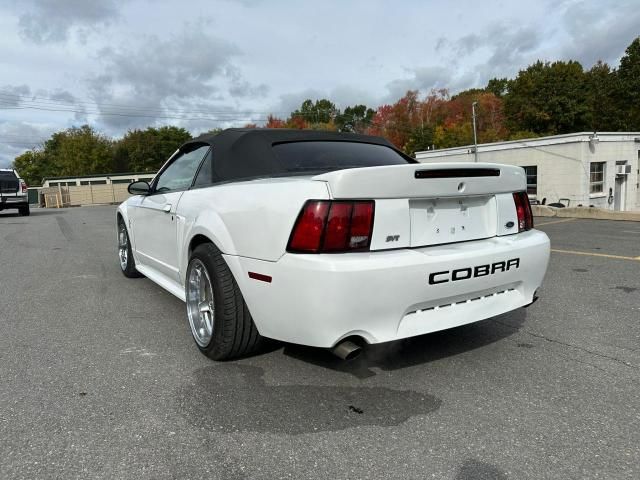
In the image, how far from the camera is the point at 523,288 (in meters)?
2.93

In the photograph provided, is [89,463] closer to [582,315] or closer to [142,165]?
[582,315]

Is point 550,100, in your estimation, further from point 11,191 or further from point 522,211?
point 522,211

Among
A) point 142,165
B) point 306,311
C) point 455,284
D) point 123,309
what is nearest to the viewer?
point 306,311

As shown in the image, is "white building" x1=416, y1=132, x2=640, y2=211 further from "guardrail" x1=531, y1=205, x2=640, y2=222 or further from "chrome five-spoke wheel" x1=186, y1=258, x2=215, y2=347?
"chrome five-spoke wheel" x1=186, y1=258, x2=215, y2=347

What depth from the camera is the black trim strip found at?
8.11ft

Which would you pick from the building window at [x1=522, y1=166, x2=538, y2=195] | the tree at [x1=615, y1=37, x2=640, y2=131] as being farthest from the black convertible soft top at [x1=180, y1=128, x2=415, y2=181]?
the tree at [x1=615, y1=37, x2=640, y2=131]

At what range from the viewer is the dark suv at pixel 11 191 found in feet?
60.7

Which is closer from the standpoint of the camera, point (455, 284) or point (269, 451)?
point (269, 451)

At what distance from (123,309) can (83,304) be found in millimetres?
529

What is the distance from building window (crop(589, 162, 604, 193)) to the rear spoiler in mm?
25569

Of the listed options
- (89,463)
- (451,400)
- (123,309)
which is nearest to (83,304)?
(123,309)

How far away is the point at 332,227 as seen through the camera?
2291 millimetres

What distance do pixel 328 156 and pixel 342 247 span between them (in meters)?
1.25

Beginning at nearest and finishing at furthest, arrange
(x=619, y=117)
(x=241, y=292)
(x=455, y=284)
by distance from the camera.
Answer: (x=455, y=284), (x=241, y=292), (x=619, y=117)
